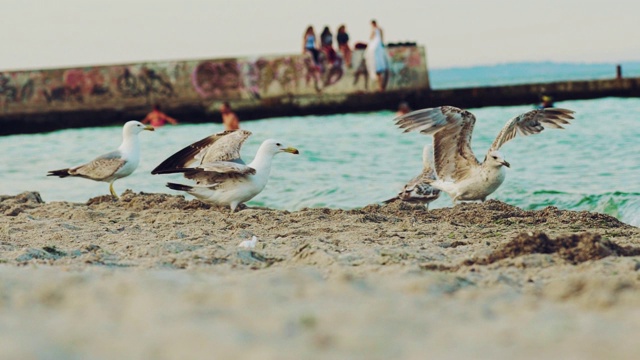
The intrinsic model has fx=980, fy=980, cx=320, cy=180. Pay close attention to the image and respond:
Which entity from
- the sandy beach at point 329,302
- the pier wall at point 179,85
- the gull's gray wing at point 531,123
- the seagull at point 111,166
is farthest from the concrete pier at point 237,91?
the sandy beach at point 329,302

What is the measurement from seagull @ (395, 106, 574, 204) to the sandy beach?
2.49 m

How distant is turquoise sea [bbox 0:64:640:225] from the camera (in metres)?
11.0

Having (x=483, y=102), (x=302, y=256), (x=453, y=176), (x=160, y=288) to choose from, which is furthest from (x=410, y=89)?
(x=160, y=288)

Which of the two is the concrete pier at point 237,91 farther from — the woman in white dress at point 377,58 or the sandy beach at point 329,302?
the sandy beach at point 329,302

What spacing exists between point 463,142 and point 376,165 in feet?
18.2

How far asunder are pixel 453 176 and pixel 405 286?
5.64 m

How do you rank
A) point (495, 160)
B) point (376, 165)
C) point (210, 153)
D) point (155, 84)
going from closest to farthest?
point (495, 160) < point (210, 153) < point (376, 165) < point (155, 84)

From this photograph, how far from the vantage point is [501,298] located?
3500 mm

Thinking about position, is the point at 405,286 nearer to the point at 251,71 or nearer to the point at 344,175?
the point at 344,175

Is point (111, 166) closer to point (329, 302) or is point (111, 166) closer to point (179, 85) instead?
point (329, 302)

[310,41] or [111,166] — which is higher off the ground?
[310,41]

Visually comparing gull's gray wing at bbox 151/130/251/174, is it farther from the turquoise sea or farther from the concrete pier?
the concrete pier

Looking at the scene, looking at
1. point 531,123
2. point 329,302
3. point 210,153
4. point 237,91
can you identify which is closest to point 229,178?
point 210,153

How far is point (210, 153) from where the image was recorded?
372 inches
